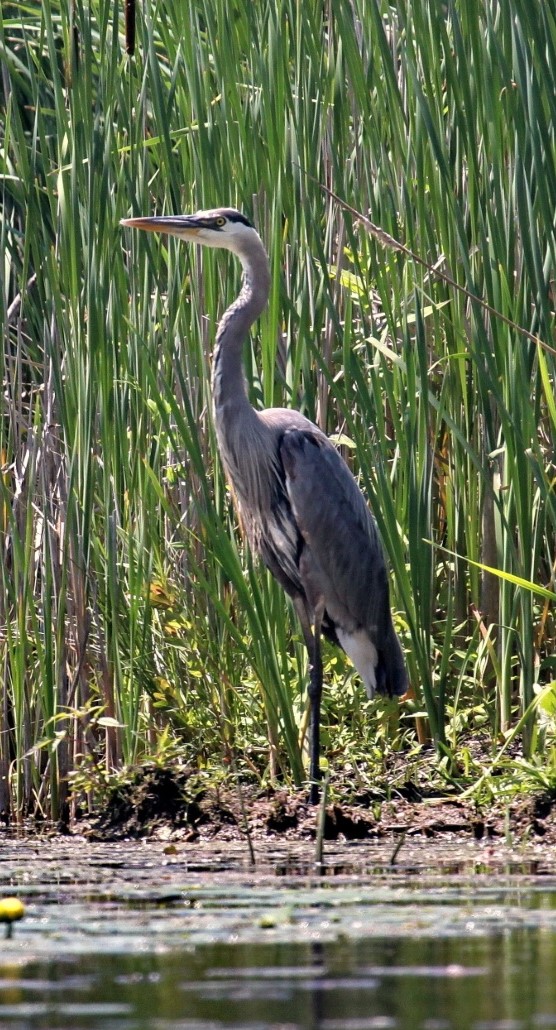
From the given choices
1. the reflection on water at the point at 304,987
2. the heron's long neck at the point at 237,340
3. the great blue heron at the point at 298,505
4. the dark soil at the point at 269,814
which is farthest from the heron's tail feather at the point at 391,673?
the reflection on water at the point at 304,987

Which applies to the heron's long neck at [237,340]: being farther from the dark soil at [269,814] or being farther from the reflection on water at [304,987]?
the reflection on water at [304,987]

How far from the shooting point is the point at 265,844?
4289mm

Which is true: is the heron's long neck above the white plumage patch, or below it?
above

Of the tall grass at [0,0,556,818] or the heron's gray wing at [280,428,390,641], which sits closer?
the tall grass at [0,0,556,818]

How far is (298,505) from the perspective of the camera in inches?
214

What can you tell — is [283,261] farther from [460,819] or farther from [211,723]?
[460,819]

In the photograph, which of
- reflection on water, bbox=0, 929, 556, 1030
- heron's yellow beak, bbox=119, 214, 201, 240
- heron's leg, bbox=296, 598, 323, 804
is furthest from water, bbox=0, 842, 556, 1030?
heron's yellow beak, bbox=119, 214, 201, 240

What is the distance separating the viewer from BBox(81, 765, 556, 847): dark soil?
168 inches

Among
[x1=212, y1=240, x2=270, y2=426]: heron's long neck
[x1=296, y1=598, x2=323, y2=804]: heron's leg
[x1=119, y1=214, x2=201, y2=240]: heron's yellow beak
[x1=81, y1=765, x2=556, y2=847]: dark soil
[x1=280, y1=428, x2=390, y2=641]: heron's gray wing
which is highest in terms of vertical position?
[x1=119, y1=214, x2=201, y2=240]: heron's yellow beak

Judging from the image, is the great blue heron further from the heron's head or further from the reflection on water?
the reflection on water

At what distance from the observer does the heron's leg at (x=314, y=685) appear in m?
4.79

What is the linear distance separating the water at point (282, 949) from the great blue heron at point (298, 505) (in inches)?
55.8

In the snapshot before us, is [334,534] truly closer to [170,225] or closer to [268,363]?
[268,363]

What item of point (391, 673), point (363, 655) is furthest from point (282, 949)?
point (363, 655)
